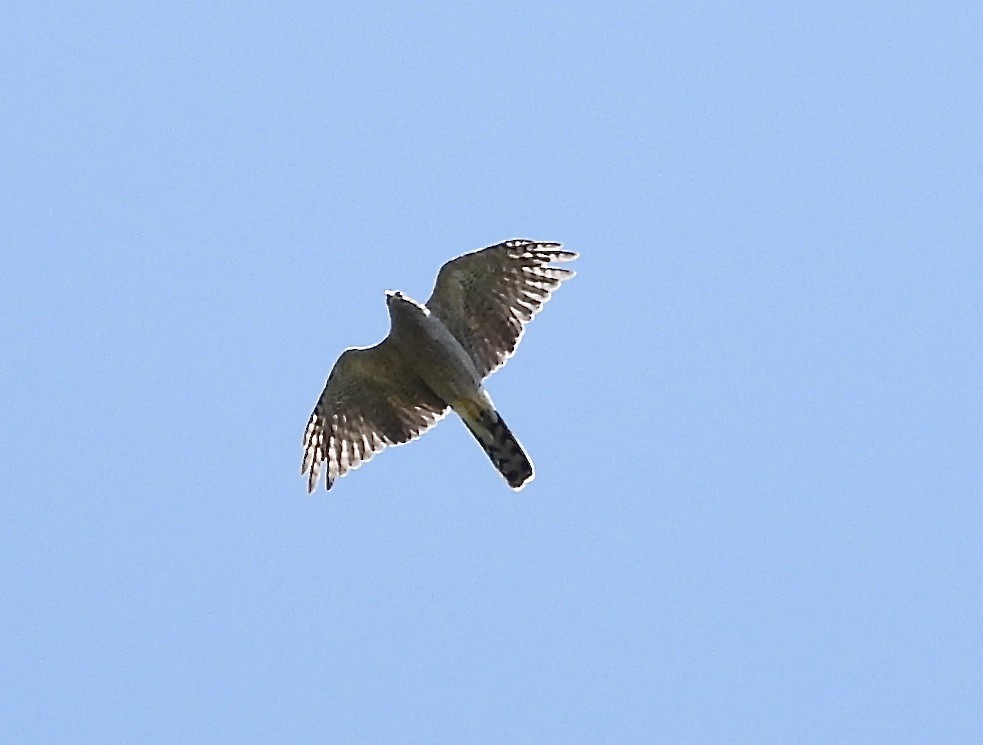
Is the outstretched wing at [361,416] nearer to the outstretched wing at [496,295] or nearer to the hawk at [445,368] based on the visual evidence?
the hawk at [445,368]

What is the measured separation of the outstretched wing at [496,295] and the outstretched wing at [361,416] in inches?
29.1

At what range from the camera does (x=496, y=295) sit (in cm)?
1538

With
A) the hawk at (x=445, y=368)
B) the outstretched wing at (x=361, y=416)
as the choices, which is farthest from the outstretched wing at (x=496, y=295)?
the outstretched wing at (x=361, y=416)

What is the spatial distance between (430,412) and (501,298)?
143 cm

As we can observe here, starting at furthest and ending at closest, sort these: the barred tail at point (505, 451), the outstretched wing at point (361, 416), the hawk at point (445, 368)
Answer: the outstretched wing at point (361, 416) < the barred tail at point (505, 451) < the hawk at point (445, 368)

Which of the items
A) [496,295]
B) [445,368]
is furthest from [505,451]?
[496,295]

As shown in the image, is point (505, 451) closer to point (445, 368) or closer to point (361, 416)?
point (445, 368)

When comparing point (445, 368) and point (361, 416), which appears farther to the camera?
point (361, 416)

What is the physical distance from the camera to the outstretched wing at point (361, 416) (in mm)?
15438

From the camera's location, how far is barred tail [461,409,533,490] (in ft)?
49.9

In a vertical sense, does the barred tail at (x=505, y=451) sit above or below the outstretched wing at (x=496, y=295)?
below

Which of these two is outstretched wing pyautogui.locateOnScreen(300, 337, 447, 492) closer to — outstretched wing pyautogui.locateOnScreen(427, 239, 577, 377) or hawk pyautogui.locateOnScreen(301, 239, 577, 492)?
hawk pyautogui.locateOnScreen(301, 239, 577, 492)

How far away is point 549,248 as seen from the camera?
50.6 ft

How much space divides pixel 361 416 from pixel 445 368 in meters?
1.45
